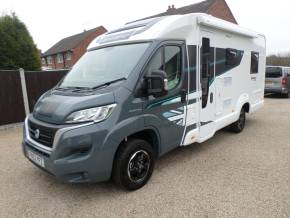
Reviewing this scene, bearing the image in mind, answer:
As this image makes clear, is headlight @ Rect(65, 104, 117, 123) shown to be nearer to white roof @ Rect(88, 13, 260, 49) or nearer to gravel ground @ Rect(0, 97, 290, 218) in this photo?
gravel ground @ Rect(0, 97, 290, 218)

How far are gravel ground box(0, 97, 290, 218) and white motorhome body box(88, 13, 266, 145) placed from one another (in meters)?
0.59

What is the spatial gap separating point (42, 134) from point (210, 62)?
3.21 m

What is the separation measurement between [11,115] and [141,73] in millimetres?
5798

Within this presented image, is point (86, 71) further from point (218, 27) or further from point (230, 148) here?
point (230, 148)

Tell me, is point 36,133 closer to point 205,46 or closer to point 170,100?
point 170,100

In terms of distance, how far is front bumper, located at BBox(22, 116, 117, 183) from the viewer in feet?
9.28

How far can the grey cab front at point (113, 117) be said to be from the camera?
2.90 m

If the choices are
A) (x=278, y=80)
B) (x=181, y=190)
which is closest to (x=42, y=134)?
(x=181, y=190)

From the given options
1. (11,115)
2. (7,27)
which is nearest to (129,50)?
(11,115)

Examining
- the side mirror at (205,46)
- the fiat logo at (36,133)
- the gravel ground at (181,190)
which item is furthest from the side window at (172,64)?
the fiat logo at (36,133)

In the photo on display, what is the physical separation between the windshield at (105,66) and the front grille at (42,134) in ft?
2.63

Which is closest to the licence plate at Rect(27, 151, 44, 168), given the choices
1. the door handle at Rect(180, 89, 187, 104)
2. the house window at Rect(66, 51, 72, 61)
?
the door handle at Rect(180, 89, 187, 104)

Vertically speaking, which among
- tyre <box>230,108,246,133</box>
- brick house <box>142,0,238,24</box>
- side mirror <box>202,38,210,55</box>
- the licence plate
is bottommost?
tyre <box>230,108,246,133</box>

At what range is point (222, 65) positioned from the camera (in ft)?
16.5
